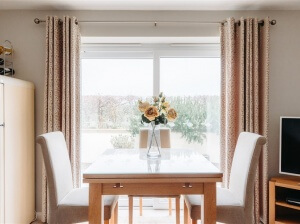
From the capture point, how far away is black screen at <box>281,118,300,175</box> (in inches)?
114

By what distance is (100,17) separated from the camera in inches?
129

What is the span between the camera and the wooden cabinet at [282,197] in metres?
2.81

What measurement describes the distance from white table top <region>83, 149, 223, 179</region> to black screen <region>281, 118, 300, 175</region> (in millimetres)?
1145

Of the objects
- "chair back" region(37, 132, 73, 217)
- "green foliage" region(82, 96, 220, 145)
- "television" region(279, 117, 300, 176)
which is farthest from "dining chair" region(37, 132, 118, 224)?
"television" region(279, 117, 300, 176)

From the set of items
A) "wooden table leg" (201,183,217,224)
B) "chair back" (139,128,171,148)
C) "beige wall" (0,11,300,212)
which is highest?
"beige wall" (0,11,300,212)

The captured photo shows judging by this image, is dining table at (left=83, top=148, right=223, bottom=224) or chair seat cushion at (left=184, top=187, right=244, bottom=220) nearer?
dining table at (left=83, top=148, right=223, bottom=224)

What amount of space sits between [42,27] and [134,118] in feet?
4.96

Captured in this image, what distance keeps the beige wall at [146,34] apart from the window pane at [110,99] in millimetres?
449

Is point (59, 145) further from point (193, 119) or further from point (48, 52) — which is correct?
point (193, 119)

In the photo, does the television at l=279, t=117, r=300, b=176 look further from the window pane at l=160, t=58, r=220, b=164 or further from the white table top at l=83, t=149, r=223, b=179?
the white table top at l=83, t=149, r=223, b=179

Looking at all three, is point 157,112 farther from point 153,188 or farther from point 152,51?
point 152,51

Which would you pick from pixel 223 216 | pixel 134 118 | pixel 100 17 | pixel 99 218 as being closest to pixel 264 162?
pixel 223 216

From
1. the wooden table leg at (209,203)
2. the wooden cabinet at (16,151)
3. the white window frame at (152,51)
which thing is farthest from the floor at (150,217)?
the white window frame at (152,51)

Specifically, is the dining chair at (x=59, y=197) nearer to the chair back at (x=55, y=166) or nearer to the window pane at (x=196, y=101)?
the chair back at (x=55, y=166)
